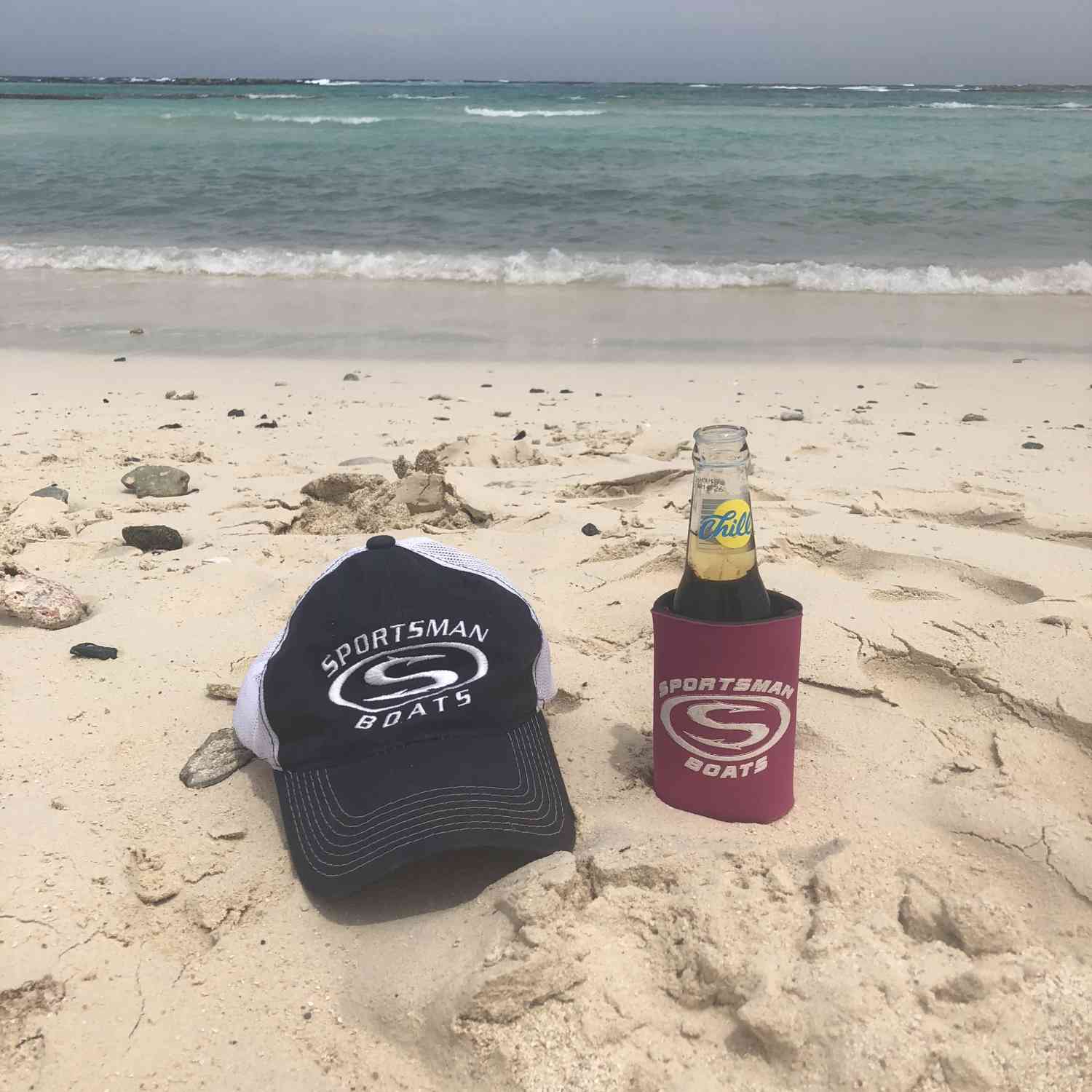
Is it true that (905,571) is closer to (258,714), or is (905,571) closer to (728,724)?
(728,724)


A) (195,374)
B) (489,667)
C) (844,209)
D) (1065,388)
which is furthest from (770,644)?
(844,209)

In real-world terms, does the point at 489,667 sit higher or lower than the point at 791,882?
higher

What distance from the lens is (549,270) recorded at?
889 centimetres

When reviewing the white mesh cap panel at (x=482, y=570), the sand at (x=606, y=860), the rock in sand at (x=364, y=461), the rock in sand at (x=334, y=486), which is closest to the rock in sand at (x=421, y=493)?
the sand at (x=606, y=860)

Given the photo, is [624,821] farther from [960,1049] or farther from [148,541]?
[148,541]

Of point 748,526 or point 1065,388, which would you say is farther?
point 1065,388

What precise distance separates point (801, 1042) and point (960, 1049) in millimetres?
189

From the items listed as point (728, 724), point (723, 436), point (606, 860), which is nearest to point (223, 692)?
point (606, 860)

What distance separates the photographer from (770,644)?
1.57m

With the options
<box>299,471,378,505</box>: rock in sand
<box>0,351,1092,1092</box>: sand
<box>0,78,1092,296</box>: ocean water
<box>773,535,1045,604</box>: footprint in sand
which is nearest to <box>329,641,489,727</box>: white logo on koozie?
<box>0,351,1092,1092</box>: sand

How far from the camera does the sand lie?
1.27 meters

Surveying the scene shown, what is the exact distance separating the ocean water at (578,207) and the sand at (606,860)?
6137mm

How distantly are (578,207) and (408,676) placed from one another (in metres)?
11.1

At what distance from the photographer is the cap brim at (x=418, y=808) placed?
1.50 meters
